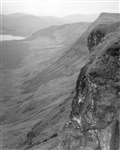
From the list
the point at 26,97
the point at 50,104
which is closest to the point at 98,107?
the point at 50,104

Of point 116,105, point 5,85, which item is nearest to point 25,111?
point 5,85

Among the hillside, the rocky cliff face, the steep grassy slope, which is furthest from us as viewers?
the steep grassy slope

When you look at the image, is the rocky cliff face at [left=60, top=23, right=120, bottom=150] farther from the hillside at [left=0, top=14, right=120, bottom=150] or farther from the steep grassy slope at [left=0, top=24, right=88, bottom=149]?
the steep grassy slope at [left=0, top=24, right=88, bottom=149]

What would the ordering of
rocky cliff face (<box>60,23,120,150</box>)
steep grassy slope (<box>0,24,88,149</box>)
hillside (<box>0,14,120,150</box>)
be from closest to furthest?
rocky cliff face (<box>60,23,120,150</box>) < hillside (<box>0,14,120,150</box>) < steep grassy slope (<box>0,24,88,149</box>)

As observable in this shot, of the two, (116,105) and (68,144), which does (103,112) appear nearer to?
(116,105)

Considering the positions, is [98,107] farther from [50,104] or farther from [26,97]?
[26,97]

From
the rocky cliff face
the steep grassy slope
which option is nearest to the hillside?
the steep grassy slope

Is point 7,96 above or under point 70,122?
under

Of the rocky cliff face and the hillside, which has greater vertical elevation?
the rocky cliff face
